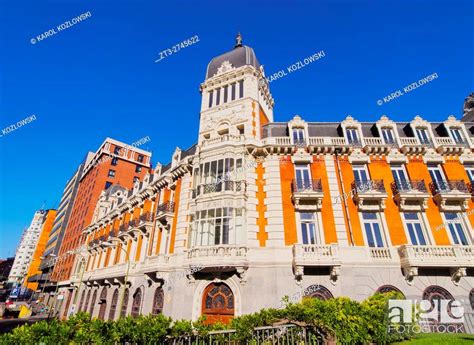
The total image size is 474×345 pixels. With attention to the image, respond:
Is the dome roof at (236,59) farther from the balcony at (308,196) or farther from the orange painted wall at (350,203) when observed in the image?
the balcony at (308,196)

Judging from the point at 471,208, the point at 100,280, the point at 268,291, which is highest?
the point at 471,208

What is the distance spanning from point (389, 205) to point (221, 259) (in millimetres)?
12897

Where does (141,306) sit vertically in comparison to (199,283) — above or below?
below

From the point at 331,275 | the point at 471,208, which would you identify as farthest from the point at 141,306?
the point at 471,208

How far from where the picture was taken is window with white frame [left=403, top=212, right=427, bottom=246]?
17.1 metres

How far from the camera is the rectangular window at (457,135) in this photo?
20400 mm

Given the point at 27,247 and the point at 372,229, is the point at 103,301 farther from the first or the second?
the point at 27,247

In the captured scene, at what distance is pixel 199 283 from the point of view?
17.4 metres

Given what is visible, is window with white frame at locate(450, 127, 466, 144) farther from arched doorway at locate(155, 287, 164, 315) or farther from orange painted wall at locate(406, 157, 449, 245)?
arched doorway at locate(155, 287, 164, 315)

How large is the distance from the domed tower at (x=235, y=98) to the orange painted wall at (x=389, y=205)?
9.78m

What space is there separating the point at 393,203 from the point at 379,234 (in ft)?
8.69

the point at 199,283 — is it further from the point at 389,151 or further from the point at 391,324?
the point at 389,151

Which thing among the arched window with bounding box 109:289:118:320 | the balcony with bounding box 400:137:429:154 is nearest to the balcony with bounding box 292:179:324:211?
the balcony with bounding box 400:137:429:154

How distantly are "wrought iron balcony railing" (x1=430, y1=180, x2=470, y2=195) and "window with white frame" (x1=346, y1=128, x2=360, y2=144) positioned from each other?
21.1ft
